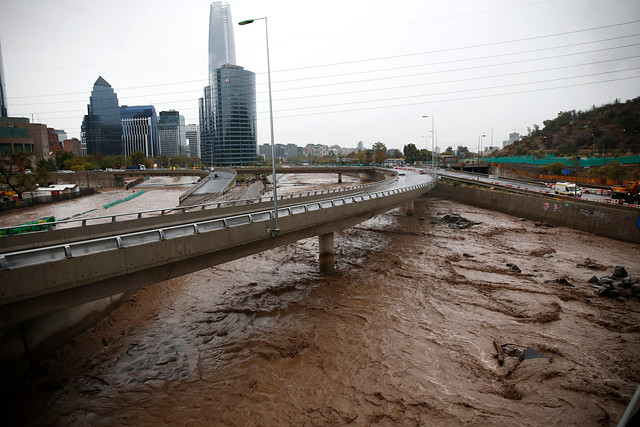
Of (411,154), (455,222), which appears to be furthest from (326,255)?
(411,154)

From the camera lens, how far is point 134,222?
22.0 meters

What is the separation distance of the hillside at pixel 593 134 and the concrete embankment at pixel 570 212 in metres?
47.6

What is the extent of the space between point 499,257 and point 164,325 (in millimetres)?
24891

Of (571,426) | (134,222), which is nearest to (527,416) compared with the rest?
(571,426)

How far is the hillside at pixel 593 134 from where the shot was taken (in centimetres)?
9406

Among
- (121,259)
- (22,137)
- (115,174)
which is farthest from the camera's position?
(22,137)

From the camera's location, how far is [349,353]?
1387 cm

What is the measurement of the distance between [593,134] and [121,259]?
146830mm

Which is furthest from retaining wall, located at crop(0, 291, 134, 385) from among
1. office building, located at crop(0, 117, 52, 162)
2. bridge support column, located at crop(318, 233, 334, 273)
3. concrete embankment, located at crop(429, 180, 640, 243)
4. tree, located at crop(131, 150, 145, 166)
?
tree, located at crop(131, 150, 145, 166)

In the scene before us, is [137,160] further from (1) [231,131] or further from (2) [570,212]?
(2) [570,212]

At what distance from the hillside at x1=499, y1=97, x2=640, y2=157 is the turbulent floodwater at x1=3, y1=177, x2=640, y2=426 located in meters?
80.0

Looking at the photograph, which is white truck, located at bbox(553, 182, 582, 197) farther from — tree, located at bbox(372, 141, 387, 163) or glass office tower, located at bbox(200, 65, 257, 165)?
tree, located at bbox(372, 141, 387, 163)

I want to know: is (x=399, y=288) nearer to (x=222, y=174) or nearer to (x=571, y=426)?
(x=571, y=426)

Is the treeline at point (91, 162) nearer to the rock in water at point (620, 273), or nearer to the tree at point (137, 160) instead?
the tree at point (137, 160)
